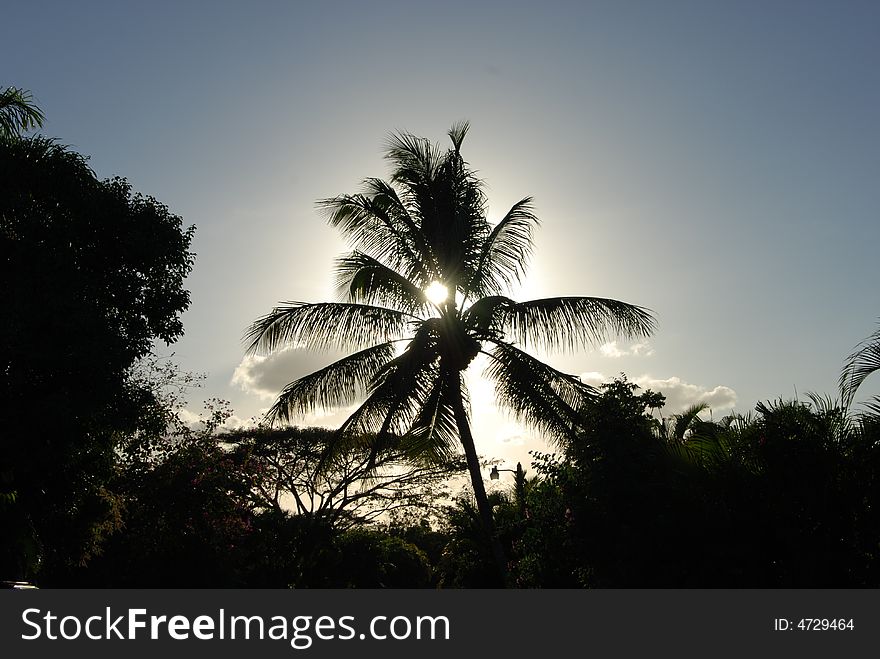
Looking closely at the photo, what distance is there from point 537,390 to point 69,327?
29.0 feet

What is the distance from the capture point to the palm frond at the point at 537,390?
14055mm

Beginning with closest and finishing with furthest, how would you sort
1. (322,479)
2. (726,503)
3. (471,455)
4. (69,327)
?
(726,503) < (69,327) < (471,455) < (322,479)

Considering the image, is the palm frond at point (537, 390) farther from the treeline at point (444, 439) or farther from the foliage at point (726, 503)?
the foliage at point (726, 503)

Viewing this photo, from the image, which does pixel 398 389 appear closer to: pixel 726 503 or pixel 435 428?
pixel 435 428

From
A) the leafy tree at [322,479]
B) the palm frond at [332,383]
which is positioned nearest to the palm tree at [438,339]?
the palm frond at [332,383]

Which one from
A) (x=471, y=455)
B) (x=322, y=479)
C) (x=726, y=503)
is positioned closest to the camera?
(x=726, y=503)

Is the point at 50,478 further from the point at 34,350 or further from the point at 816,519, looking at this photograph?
the point at 816,519

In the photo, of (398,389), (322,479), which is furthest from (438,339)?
(322,479)

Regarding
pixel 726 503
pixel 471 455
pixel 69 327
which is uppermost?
pixel 69 327

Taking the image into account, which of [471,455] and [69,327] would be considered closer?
[69,327]

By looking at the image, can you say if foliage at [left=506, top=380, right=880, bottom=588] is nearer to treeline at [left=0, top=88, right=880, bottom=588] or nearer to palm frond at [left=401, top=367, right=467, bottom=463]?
treeline at [left=0, top=88, right=880, bottom=588]

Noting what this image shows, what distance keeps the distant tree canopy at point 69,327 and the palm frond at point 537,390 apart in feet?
22.2

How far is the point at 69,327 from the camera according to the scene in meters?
11.1
